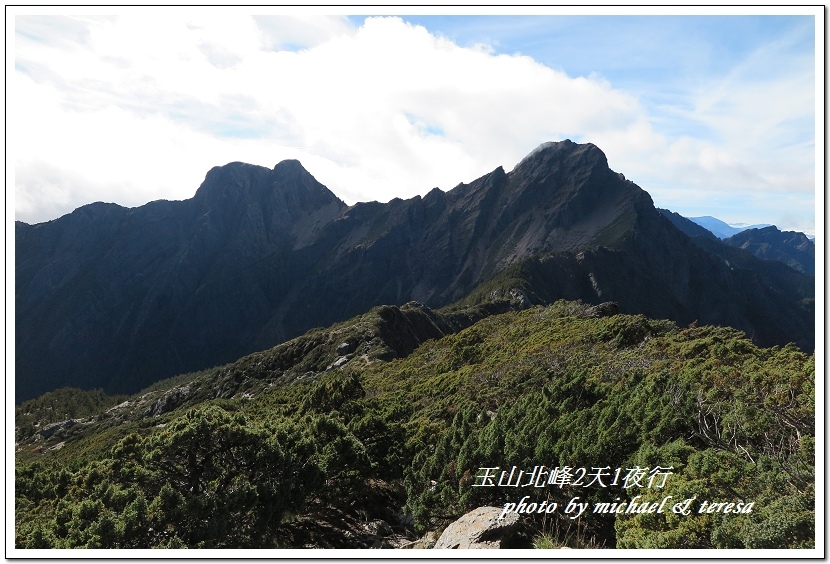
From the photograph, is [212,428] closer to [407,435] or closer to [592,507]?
[407,435]

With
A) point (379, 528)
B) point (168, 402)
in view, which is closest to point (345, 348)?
point (168, 402)

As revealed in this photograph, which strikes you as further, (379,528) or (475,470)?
(379,528)

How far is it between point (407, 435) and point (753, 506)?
15278mm

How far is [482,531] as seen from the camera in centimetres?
1392

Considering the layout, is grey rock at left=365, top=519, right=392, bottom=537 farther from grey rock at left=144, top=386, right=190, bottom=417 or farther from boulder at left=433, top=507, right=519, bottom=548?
grey rock at left=144, top=386, right=190, bottom=417

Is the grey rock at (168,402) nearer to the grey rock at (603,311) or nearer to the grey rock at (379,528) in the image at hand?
the grey rock at (603,311)

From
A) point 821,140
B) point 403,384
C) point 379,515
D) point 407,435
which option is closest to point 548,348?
point 403,384

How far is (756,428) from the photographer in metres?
15.9

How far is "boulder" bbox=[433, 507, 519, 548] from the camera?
13695 mm

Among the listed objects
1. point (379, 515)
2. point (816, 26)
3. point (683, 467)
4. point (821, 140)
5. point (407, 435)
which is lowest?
point (379, 515)

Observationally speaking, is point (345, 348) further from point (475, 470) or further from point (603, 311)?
point (475, 470)

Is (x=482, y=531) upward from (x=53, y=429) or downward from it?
upward

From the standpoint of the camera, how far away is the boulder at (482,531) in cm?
1370

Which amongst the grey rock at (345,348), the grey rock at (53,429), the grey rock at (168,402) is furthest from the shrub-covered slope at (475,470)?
the grey rock at (53,429)
